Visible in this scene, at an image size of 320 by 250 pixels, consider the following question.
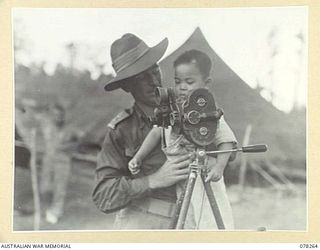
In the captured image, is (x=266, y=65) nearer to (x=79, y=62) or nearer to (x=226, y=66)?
(x=226, y=66)

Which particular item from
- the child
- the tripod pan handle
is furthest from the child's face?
the tripod pan handle

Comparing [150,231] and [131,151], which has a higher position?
[131,151]

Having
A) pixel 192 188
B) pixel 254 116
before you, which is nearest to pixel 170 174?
pixel 192 188

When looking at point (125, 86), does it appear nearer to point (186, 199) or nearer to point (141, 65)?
point (141, 65)

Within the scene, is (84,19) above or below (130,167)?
above

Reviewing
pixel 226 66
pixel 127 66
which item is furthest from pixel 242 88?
pixel 127 66

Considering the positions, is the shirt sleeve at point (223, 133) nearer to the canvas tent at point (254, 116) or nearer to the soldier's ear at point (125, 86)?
the canvas tent at point (254, 116)

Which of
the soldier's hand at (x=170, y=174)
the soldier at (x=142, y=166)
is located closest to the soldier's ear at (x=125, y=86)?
the soldier at (x=142, y=166)

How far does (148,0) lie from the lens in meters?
0.72

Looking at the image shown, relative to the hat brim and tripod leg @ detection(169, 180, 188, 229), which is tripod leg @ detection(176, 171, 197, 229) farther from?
the hat brim

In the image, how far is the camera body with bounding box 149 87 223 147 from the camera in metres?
0.70

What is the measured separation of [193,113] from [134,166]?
0.35 ft

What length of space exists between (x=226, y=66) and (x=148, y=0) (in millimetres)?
142

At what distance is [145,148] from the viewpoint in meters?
0.70
